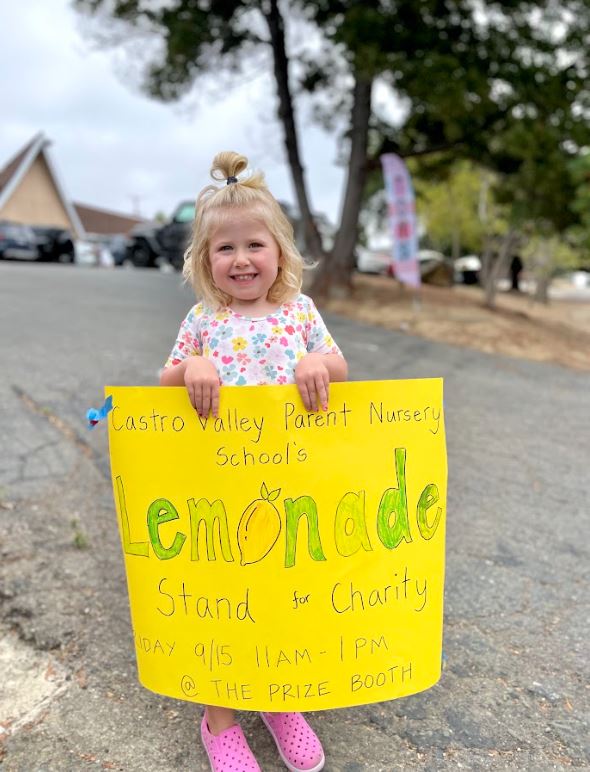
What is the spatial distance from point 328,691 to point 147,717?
1.85 ft

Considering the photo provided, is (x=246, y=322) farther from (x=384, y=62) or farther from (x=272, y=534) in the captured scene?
(x=384, y=62)

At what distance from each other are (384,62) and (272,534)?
8258mm

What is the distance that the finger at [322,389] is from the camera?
5.44 feet

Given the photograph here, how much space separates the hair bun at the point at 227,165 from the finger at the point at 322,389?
63 cm

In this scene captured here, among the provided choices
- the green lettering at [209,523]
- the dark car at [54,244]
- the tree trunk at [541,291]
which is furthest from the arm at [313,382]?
the tree trunk at [541,291]

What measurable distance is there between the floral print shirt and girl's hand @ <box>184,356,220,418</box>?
0.13 meters

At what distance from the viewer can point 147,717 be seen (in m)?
1.91

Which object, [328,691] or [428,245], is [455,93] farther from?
[428,245]

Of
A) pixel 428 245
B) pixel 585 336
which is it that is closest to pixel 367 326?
pixel 585 336

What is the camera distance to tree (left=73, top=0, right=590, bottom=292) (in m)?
8.70

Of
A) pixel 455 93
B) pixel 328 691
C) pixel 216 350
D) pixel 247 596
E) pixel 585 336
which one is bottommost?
pixel 585 336

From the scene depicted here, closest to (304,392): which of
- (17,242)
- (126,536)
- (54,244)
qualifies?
(126,536)

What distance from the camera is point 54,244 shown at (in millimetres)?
22375

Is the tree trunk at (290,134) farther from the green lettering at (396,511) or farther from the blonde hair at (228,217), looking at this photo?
the green lettering at (396,511)
